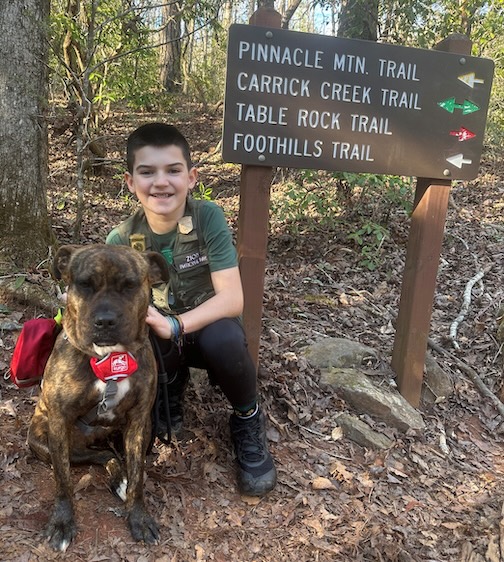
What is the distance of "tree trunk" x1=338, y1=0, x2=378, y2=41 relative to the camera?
7.83 m

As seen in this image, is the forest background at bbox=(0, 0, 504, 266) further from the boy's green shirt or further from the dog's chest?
the dog's chest

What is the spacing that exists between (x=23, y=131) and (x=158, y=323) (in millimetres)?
2925

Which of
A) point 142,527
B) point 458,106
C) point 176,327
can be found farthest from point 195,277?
point 458,106

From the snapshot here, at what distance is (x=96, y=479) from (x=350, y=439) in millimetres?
1831

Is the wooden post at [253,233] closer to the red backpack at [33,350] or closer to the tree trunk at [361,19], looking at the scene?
the red backpack at [33,350]

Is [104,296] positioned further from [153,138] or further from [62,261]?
[153,138]

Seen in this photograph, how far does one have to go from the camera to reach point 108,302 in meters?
2.30

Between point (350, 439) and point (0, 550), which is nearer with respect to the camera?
point (0, 550)

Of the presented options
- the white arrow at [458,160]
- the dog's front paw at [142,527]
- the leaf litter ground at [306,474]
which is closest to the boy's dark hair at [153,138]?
the leaf litter ground at [306,474]

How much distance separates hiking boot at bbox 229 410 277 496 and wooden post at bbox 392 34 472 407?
4.89ft

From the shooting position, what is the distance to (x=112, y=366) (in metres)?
2.42

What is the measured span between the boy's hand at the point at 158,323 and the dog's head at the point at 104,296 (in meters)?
0.10

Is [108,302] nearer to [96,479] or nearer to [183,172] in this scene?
[183,172]

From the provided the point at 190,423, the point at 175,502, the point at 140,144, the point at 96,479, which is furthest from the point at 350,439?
the point at 140,144
